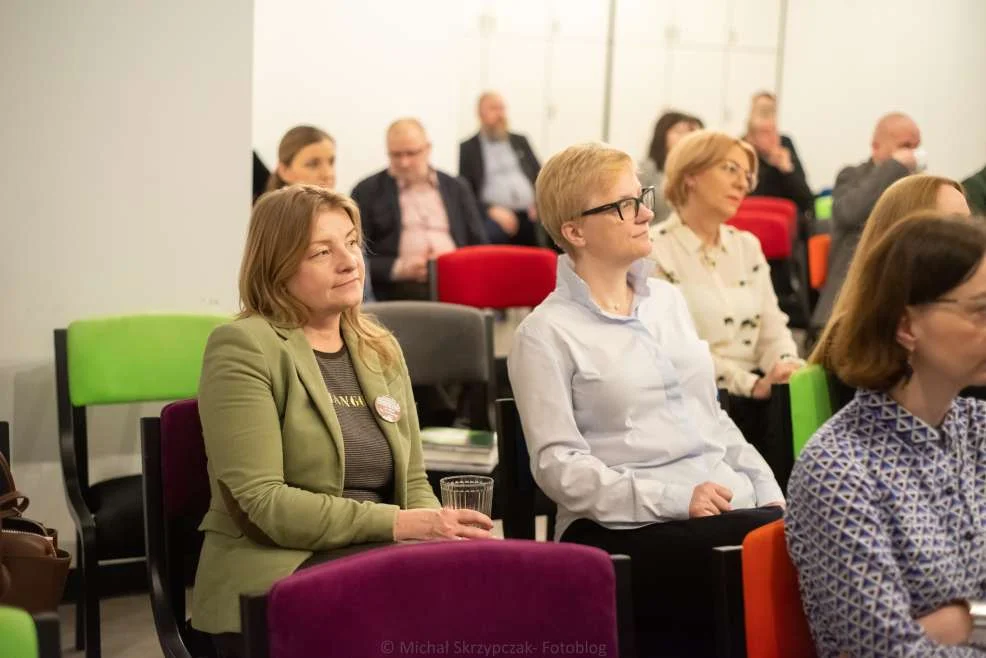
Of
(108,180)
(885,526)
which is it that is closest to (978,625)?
(885,526)

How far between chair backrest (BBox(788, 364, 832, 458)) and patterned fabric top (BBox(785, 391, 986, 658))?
0.67 metres

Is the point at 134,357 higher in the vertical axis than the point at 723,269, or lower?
lower

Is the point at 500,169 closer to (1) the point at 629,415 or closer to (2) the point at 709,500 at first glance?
(1) the point at 629,415

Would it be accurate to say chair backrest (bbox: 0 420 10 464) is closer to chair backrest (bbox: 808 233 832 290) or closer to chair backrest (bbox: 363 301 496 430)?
chair backrest (bbox: 363 301 496 430)

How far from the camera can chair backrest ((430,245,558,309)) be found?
183 inches

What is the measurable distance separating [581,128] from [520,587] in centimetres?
848

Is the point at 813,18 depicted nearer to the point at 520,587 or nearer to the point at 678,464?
the point at 678,464

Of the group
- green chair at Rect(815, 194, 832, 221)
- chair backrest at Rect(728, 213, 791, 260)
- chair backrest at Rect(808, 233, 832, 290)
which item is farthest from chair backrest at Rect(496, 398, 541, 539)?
Result: green chair at Rect(815, 194, 832, 221)

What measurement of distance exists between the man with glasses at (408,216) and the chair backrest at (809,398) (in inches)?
114

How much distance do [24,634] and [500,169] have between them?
264 inches

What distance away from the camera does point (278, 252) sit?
236cm

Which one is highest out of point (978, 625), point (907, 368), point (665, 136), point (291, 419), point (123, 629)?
point (665, 136)

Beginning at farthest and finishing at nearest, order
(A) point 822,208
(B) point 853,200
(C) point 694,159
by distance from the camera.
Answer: (A) point 822,208 → (B) point 853,200 → (C) point 694,159

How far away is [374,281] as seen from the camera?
5.29 metres
